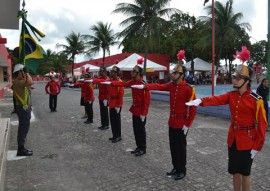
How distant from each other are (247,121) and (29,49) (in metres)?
5.23

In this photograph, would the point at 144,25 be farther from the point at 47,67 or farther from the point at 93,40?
the point at 47,67

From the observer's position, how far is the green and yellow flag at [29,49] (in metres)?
6.58

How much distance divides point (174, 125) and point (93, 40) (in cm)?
3102

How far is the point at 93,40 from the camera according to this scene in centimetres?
3450

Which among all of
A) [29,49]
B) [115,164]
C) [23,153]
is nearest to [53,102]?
[29,49]

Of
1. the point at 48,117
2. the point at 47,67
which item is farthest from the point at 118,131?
the point at 47,67

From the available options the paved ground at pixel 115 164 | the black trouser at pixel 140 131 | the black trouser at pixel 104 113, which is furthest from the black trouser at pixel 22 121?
the black trouser at pixel 104 113

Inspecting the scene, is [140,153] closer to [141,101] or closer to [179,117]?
[141,101]

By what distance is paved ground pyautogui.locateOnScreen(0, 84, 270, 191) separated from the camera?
179 inches

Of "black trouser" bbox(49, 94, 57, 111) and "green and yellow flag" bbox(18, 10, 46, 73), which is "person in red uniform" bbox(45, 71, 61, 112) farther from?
"green and yellow flag" bbox(18, 10, 46, 73)

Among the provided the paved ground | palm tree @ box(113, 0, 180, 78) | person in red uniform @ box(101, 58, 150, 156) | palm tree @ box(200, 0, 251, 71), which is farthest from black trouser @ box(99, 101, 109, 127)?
palm tree @ box(200, 0, 251, 71)

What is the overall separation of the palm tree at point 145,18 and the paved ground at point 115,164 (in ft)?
42.1

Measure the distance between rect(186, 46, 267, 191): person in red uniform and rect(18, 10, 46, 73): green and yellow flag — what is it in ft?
15.7

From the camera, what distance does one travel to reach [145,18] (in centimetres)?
2114
